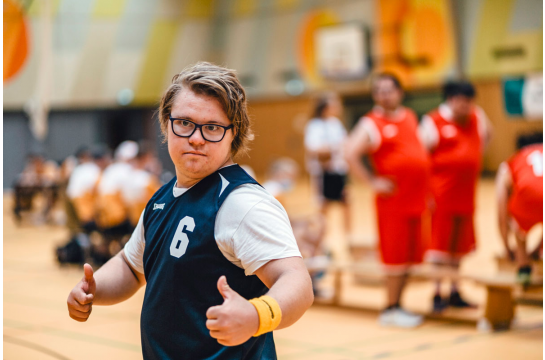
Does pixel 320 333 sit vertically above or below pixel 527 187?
below

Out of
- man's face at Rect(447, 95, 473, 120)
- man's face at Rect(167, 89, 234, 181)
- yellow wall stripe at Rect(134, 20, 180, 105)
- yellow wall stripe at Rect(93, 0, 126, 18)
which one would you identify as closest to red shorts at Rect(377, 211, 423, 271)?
man's face at Rect(447, 95, 473, 120)

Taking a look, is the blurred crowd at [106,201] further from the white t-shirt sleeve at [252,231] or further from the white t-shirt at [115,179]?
the white t-shirt sleeve at [252,231]

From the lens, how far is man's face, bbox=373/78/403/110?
4.74 meters

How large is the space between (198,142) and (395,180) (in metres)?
3.34

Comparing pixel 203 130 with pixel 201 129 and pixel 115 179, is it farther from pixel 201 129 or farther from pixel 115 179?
pixel 115 179

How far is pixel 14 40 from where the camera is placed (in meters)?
17.6

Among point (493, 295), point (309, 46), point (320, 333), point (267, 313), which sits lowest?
point (320, 333)

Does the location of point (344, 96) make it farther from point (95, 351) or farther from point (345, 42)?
point (95, 351)

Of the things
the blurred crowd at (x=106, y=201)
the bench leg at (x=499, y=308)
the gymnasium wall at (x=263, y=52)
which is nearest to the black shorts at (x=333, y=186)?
the blurred crowd at (x=106, y=201)

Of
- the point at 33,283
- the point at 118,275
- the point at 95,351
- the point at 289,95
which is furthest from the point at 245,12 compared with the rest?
the point at 118,275

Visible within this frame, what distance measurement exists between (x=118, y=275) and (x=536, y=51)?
47.9 feet

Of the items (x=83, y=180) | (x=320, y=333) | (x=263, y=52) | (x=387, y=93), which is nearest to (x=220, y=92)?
(x=387, y=93)

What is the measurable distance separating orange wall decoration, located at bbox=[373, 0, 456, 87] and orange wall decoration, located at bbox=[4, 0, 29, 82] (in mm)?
10438

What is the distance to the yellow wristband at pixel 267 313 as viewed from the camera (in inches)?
52.9
